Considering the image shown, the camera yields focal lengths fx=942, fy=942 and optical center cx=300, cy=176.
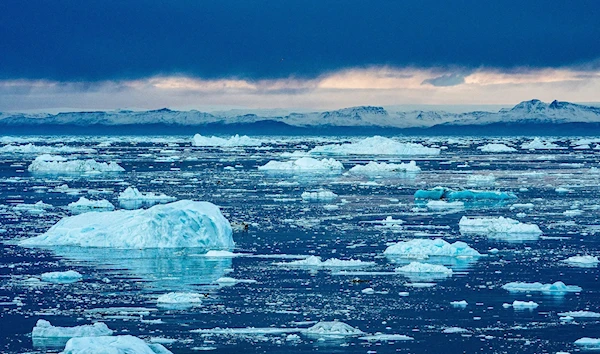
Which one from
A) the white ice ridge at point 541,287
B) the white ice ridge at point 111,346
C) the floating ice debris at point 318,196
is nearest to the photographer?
the white ice ridge at point 111,346

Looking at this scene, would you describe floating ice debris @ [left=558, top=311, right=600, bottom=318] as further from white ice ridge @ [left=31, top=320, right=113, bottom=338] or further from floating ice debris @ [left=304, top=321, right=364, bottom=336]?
white ice ridge @ [left=31, top=320, right=113, bottom=338]

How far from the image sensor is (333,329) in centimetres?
1117

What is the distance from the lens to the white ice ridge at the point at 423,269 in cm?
1554

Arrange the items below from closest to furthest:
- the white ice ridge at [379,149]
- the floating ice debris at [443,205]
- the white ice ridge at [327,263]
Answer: the white ice ridge at [327,263] → the floating ice debris at [443,205] → the white ice ridge at [379,149]

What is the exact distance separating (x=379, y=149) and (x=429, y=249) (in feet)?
178

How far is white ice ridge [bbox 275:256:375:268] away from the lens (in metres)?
16.0

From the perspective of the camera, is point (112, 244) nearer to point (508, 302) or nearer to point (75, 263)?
point (75, 263)

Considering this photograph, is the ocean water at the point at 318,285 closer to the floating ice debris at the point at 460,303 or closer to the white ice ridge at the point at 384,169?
the floating ice debris at the point at 460,303

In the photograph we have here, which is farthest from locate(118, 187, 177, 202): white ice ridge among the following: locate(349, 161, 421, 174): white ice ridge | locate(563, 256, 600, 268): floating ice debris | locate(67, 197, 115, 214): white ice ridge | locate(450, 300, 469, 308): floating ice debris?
locate(349, 161, 421, 174): white ice ridge

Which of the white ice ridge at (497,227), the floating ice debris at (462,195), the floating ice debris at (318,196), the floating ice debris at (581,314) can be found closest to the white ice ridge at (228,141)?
the floating ice debris at (318,196)

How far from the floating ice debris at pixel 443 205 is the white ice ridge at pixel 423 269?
422 inches

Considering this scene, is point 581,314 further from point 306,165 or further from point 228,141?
point 228,141

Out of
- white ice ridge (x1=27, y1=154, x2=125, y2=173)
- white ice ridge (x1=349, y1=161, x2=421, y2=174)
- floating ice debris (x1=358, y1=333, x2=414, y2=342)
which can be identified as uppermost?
white ice ridge (x1=27, y1=154, x2=125, y2=173)

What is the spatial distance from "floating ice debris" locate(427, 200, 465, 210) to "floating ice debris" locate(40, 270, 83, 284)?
13608 mm
